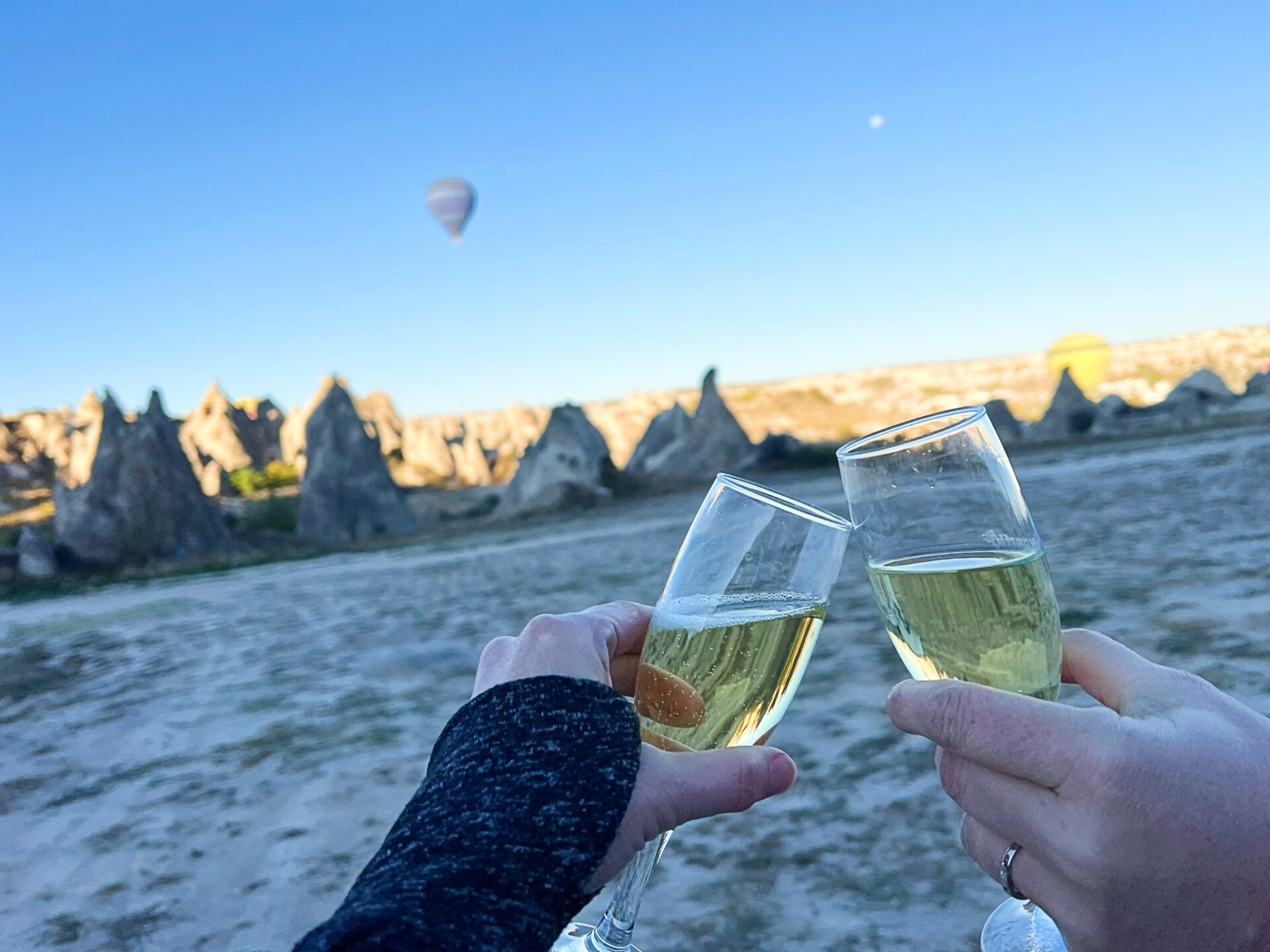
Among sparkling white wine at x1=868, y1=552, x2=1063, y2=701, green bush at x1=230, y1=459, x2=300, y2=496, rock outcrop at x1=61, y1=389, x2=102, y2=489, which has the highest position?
rock outcrop at x1=61, y1=389, x2=102, y2=489

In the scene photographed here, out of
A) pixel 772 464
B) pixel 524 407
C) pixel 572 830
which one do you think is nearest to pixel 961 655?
pixel 572 830


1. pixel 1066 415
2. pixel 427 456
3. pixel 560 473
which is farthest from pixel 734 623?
pixel 427 456

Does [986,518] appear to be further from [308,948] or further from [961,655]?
[308,948]

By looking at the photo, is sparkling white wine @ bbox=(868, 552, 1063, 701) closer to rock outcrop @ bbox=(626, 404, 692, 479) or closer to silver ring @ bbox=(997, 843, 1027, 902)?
silver ring @ bbox=(997, 843, 1027, 902)

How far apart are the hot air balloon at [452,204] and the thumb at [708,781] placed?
1373 inches

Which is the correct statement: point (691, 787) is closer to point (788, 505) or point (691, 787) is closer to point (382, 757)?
point (788, 505)

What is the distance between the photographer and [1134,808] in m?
0.76

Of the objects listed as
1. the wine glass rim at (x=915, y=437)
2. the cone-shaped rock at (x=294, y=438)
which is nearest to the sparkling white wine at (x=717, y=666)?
the wine glass rim at (x=915, y=437)

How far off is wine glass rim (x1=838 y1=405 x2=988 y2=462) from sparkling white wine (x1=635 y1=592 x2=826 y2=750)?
0.73 ft

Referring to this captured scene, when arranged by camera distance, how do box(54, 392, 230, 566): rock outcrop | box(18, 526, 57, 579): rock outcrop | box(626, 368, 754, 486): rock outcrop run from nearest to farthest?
1. box(18, 526, 57, 579): rock outcrop
2. box(54, 392, 230, 566): rock outcrop
3. box(626, 368, 754, 486): rock outcrop

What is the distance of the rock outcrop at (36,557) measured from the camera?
34.0 ft

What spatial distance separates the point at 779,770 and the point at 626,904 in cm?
29

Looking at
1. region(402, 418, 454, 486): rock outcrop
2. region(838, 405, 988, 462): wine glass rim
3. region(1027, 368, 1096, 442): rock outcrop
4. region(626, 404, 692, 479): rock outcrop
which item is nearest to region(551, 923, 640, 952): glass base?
region(838, 405, 988, 462): wine glass rim

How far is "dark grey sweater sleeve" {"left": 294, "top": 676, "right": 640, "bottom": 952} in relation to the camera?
0.75m
